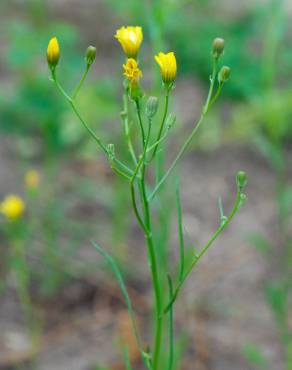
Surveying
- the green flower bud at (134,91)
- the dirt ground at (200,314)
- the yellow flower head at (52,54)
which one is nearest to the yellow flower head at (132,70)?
the green flower bud at (134,91)

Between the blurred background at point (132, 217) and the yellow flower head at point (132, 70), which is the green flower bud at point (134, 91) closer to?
the yellow flower head at point (132, 70)

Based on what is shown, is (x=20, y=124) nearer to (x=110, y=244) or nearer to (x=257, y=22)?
(x=110, y=244)

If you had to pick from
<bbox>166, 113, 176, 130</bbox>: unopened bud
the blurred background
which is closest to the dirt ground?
the blurred background

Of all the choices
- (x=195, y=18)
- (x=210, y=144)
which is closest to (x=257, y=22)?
(x=195, y=18)

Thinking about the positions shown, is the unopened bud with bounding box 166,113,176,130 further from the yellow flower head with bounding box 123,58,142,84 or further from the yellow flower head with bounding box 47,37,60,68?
the yellow flower head with bounding box 47,37,60,68

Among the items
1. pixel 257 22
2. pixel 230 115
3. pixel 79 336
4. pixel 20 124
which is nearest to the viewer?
pixel 79 336

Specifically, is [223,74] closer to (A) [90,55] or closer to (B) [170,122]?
(B) [170,122]
